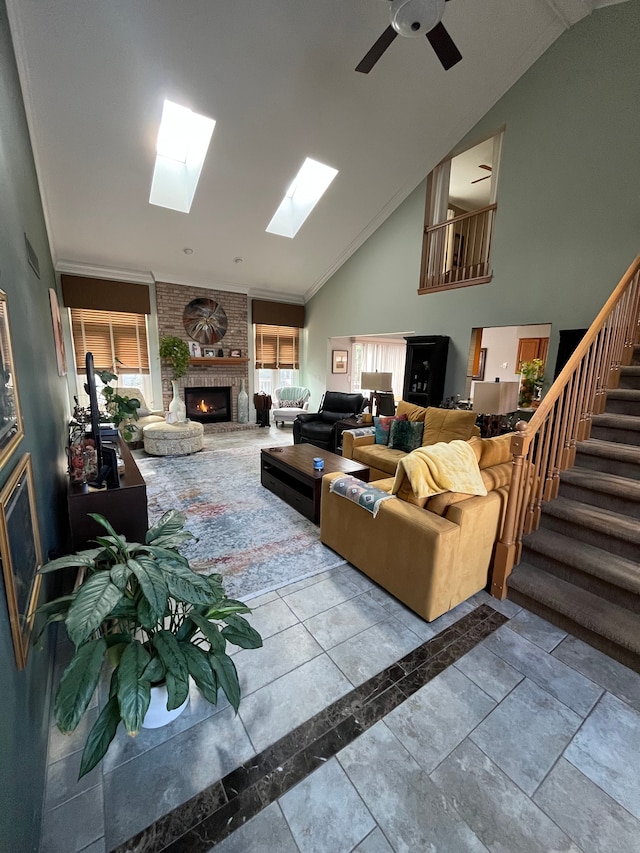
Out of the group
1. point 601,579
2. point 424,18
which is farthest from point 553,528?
point 424,18

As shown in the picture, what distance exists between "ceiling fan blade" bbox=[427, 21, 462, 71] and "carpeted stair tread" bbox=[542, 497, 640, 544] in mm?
3382

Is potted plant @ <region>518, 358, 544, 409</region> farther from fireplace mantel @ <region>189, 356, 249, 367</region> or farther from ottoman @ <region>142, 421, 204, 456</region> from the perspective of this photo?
fireplace mantel @ <region>189, 356, 249, 367</region>

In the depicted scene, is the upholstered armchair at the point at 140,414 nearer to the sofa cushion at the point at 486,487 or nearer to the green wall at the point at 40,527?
the green wall at the point at 40,527

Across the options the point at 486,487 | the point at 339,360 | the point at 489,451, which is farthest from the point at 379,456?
the point at 339,360

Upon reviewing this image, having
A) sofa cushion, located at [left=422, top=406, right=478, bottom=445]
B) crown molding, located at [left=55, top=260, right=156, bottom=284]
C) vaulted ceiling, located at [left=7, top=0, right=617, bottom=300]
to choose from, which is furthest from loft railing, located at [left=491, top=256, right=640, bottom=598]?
crown molding, located at [left=55, top=260, right=156, bottom=284]

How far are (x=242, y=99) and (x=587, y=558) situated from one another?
16.5ft

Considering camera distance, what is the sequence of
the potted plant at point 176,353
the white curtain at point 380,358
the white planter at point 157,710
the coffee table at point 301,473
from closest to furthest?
the white planter at point 157,710, the coffee table at point 301,473, the potted plant at point 176,353, the white curtain at point 380,358

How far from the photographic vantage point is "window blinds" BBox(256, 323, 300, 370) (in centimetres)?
785

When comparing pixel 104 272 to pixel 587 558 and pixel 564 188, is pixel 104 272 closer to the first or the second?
pixel 564 188

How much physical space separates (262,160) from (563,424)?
14.8 ft

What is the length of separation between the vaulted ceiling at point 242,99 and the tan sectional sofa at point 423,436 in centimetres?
342

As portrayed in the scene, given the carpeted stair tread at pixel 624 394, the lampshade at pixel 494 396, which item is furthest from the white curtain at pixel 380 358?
the carpeted stair tread at pixel 624 394

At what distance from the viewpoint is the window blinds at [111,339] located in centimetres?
598

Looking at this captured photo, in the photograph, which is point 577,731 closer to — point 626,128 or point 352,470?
point 352,470
